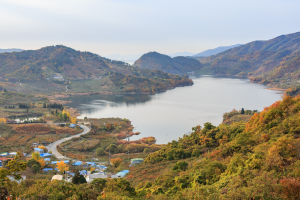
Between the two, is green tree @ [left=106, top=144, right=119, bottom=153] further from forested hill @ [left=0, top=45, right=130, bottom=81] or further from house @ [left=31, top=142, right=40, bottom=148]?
forested hill @ [left=0, top=45, right=130, bottom=81]

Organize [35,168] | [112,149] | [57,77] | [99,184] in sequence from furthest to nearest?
[57,77]
[112,149]
[35,168]
[99,184]

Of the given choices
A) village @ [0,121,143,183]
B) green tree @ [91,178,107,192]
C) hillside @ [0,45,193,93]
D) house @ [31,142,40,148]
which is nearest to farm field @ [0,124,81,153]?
house @ [31,142,40,148]

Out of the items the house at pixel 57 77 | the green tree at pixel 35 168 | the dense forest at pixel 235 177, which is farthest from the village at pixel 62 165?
the house at pixel 57 77

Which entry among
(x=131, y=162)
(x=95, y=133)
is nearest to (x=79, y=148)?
(x=95, y=133)

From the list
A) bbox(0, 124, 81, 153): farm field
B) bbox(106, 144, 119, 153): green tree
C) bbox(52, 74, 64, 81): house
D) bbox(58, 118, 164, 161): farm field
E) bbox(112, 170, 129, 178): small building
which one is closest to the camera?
bbox(112, 170, 129, 178): small building

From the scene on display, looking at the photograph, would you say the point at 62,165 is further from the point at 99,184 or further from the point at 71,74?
the point at 71,74

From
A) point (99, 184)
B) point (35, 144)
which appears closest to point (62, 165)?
point (99, 184)
